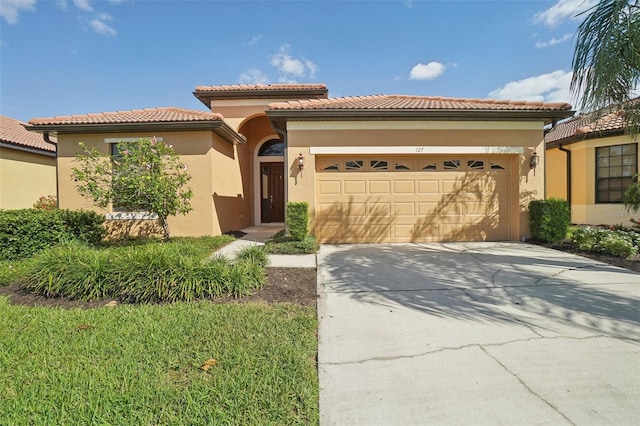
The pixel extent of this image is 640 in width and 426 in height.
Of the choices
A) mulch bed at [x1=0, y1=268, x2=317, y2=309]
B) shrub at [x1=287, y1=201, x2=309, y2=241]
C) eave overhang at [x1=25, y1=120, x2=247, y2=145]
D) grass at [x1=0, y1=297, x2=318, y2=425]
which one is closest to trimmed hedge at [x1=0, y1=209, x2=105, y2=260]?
mulch bed at [x1=0, y1=268, x2=317, y2=309]

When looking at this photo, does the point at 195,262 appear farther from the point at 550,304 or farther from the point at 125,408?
the point at 550,304

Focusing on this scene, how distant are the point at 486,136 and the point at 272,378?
29.6ft

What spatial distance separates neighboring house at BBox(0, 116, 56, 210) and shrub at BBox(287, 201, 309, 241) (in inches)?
472

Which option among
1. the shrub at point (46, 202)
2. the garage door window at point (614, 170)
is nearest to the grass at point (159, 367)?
the shrub at point (46, 202)

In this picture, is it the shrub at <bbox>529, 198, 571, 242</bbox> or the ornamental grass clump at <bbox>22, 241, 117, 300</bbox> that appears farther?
the shrub at <bbox>529, 198, 571, 242</bbox>

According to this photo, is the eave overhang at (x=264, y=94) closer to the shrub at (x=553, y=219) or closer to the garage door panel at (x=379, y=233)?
the garage door panel at (x=379, y=233)

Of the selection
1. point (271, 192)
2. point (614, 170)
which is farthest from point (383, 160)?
point (614, 170)

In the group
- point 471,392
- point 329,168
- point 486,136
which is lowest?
point 471,392

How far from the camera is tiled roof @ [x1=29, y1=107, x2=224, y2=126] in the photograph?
9.29m

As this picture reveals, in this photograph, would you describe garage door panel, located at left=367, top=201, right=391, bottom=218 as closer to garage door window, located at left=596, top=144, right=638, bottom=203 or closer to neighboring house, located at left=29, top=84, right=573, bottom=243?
neighboring house, located at left=29, top=84, right=573, bottom=243

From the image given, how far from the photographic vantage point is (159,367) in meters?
2.59

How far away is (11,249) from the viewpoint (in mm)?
6727

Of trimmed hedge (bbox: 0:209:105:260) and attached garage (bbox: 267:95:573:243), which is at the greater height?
attached garage (bbox: 267:95:573:243)

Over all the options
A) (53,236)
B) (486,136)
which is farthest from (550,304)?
(53,236)
